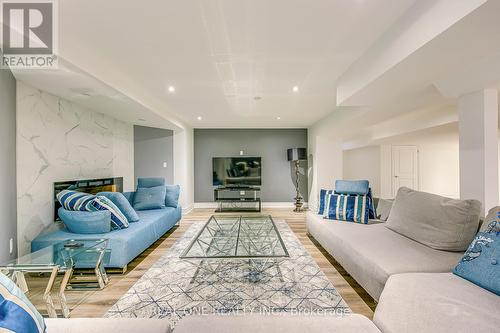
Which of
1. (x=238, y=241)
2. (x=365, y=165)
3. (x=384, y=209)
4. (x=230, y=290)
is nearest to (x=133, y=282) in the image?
(x=230, y=290)

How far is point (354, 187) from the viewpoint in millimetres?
3352

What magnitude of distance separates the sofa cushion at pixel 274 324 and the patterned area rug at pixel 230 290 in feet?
2.68

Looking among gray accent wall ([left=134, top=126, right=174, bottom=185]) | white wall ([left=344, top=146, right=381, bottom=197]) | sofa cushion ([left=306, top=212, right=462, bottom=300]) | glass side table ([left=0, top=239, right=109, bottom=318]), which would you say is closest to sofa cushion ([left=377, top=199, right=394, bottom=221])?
sofa cushion ([left=306, top=212, right=462, bottom=300])

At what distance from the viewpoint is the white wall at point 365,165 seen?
7730 millimetres

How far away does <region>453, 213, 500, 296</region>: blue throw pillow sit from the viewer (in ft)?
4.47

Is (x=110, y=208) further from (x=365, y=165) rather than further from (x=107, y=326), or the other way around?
(x=365, y=165)

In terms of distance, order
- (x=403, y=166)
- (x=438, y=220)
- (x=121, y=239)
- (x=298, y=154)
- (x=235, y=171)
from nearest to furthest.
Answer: (x=438, y=220) → (x=121, y=239) → (x=298, y=154) → (x=235, y=171) → (x=403, y=166)

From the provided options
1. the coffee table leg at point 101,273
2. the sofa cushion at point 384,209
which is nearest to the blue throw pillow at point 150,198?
the coffee table leg at point 101,273

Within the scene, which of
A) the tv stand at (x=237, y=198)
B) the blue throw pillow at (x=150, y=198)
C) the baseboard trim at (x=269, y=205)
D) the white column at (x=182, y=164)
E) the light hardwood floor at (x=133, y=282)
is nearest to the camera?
the light hardwood floor at (x=133, y=282)

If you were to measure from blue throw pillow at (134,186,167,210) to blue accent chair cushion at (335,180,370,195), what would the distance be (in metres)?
3.03

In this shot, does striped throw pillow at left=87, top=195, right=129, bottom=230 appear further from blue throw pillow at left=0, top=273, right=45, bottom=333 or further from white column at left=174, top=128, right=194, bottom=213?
white column at left=174, top=128, right=194, bottom=213

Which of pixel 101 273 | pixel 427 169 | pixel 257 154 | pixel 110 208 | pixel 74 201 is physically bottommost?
pixel 101 273

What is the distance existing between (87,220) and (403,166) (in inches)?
335

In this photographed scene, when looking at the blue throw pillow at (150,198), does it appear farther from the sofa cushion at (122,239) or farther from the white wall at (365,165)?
the white wall at (365,165)
